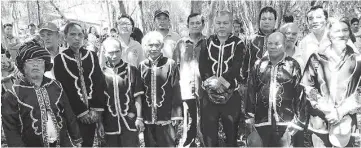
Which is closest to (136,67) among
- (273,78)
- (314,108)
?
(273,78)

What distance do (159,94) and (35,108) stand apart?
1.39 m

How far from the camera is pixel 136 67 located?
536cm

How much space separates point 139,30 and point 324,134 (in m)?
2.61

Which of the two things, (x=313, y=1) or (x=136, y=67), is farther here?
(x=313, y=1)

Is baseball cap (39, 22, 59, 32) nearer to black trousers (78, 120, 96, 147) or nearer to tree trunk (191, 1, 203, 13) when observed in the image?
black trousers (78, 120, 96, 147)

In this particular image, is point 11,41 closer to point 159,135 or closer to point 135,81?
point 135,81

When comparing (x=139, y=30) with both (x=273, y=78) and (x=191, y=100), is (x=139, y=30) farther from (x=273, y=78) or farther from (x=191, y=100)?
(x=273, y=78)

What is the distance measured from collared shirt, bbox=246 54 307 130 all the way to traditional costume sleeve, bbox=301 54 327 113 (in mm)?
81

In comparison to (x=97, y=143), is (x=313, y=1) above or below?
above

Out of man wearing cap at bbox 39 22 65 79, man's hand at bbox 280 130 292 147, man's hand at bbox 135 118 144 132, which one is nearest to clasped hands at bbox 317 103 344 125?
man's hand at bbox 280 130 292 147

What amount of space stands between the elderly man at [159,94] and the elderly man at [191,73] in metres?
0.21

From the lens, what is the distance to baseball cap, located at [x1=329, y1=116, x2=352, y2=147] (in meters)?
5.12

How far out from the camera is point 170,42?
5746 mm

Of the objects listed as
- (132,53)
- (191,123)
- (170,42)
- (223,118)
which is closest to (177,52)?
(170,42)
